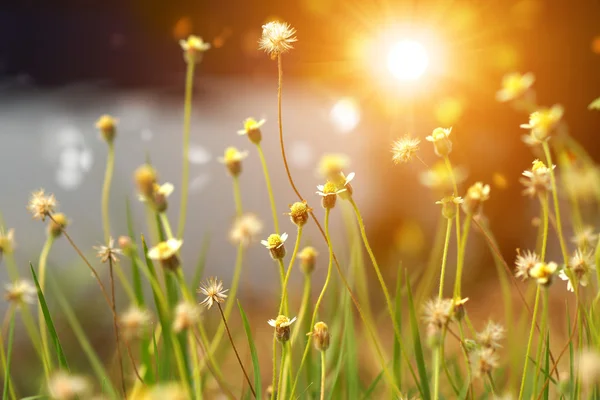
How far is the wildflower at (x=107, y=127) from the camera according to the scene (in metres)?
1.02

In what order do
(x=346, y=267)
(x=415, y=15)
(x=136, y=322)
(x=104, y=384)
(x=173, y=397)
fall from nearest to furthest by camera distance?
(x=173, y=397), (x=136, y=322), (x=104, y=384), (x=346, y=267), (x=415, y=15)

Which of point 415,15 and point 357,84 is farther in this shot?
point 357,84

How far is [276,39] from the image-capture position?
0.72 m

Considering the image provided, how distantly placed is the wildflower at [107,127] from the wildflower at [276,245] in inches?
17.6

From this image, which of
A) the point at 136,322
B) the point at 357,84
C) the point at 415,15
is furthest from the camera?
the point at 357,84

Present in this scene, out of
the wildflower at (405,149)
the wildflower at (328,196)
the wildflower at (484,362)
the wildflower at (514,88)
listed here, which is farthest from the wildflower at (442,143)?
the wildflower at (514,88)

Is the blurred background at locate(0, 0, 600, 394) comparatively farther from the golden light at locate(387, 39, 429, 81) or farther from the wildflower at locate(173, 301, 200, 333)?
the wildflower at locate(173, 301, 200, 333)

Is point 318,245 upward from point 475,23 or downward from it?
downward

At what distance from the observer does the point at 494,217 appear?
2.34m

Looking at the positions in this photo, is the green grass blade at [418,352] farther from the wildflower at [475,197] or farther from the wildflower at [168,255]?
the wildflower at [168,255]

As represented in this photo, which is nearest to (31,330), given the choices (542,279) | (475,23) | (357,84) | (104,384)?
(104,384)

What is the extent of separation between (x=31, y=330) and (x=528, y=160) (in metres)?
1.89

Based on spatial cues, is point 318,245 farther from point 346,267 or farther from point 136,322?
point 136,322

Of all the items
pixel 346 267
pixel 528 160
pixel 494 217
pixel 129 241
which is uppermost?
pixel 528 160
